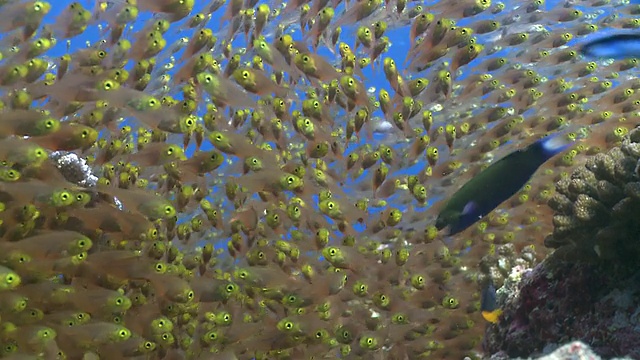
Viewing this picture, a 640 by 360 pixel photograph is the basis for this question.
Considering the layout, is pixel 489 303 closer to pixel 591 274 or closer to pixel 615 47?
pixel 591 274

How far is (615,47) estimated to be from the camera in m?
5.20

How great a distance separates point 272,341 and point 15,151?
8.28 ft

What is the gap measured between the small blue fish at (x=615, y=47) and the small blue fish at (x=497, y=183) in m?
1.49

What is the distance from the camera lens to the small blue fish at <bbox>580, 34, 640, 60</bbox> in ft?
16.8

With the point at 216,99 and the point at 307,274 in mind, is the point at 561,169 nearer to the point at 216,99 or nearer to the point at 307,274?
the point at 307,274

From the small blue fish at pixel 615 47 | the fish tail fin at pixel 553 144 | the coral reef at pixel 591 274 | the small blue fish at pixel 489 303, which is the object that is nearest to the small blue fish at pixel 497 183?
the fish tail fin at pixel 553 144

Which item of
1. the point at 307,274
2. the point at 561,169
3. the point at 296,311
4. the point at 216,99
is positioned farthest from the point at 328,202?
the point at 561,169

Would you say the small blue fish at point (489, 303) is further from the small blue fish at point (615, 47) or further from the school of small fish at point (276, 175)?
the small blue fish at point (615, 47)

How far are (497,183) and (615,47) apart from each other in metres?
2.03

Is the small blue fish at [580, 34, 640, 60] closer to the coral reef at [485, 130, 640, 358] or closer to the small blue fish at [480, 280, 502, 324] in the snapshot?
the coral reef at [485, 130, 640, 358]

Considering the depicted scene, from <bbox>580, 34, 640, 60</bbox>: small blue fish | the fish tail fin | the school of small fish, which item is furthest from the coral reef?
<bbox>580, 34, 640, 60</bbox>: small blue fish

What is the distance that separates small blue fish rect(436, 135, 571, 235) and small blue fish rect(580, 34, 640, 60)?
4.88 feet

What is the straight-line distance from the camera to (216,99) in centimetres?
543

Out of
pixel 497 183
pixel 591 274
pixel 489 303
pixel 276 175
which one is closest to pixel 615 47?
pixel 497 183
